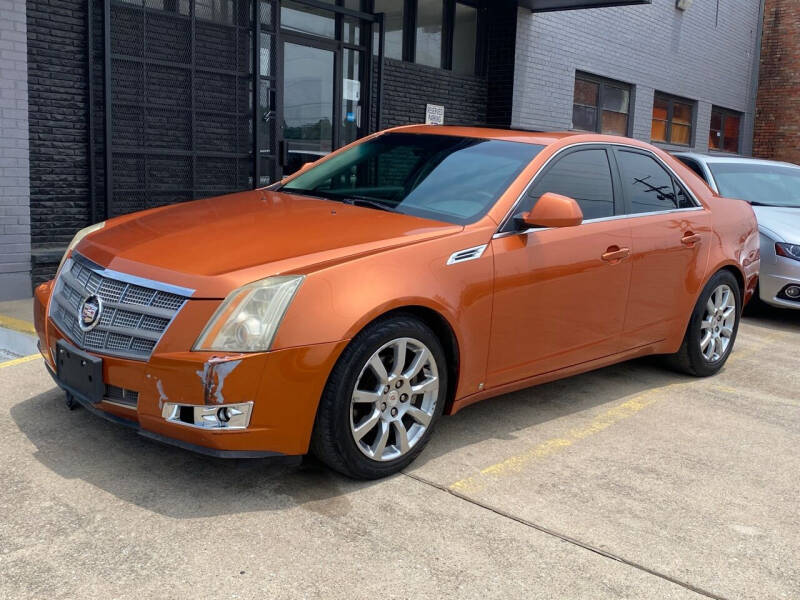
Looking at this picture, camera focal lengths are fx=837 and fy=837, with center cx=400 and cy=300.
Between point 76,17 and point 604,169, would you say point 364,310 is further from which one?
point 76,17

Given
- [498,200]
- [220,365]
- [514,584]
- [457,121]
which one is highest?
[457,121]

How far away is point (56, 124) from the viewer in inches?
290

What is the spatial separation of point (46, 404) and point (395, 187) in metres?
2.14

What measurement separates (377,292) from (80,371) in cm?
126

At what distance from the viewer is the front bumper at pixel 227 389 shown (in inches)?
122

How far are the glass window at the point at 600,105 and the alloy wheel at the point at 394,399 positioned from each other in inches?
441

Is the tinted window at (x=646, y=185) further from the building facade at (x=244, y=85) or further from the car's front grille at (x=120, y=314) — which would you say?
the car's front grille at (x=120, y=314)

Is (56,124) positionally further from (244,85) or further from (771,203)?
(771,203)

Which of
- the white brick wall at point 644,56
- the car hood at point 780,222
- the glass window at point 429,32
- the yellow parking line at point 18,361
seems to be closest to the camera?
the yellow parking line at point 18,361

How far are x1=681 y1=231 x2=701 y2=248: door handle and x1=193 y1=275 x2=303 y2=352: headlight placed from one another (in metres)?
2.95

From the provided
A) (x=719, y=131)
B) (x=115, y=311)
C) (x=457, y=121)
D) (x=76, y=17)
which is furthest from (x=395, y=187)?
(x=719, y=131)

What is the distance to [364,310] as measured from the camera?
3.34 meters

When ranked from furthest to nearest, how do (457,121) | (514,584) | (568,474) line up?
(457,121) → (568,474) → (514,584)

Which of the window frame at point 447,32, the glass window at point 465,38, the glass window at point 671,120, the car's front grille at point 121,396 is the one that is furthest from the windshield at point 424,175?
the glass window at point 671,120
